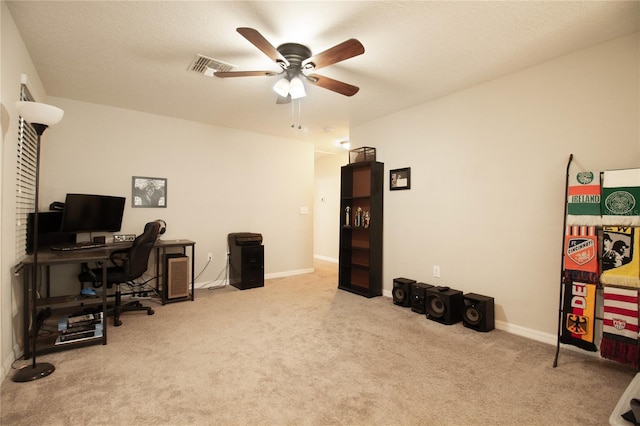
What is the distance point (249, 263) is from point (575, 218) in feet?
12.7

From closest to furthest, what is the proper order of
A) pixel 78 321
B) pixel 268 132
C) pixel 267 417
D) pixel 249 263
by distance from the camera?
pixel 267 417 < pixel 78 321 < pixel 249 263 < pixel 268 132

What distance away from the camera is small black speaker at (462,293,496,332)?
2.96m

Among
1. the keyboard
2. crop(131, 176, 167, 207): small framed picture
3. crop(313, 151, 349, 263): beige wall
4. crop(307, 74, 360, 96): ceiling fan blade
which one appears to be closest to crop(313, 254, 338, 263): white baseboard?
crop(313, 151, 349, 263): beige wall

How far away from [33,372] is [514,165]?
170 inches

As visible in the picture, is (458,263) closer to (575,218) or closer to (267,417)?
(575,218)

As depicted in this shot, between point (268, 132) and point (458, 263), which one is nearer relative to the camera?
point (458, 263)

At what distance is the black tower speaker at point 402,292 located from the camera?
3.72 m

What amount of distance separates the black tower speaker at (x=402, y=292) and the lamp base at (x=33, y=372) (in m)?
3.33

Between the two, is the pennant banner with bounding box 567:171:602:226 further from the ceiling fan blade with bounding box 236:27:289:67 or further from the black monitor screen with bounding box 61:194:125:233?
the black monitor screen with bounding box 61:194:125:233

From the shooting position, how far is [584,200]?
238 centimetres

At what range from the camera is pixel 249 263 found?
4586 millimetres

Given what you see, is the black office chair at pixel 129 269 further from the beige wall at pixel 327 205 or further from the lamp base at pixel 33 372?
the beige wall at pixel 327 205

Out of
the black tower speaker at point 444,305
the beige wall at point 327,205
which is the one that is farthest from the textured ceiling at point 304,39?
the beige wall at point 327,205

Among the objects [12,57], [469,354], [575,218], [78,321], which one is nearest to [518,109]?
[575,218]
